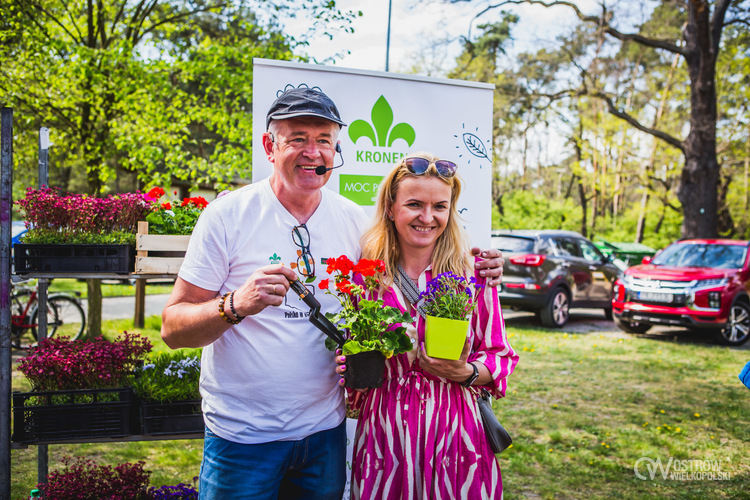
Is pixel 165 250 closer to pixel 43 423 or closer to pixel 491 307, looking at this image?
pixel 43 423

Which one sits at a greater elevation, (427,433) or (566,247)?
(566,247)

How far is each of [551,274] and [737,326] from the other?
9.67 feet

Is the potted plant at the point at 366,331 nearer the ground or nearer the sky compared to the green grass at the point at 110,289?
nearer the sky

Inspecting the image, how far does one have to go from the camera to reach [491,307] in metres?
2.10

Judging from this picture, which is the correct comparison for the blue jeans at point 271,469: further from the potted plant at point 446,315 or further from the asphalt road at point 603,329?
the asphalt road at point 603,329

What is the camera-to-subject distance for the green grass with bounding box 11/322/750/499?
4148mm

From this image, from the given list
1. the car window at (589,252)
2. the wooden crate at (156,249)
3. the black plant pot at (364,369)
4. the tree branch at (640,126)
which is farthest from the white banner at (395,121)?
the tree branch at (640,126)

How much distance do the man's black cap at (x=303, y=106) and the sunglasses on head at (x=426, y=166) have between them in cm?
32

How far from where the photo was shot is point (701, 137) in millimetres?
12516

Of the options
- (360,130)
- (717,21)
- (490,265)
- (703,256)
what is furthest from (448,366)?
(717,21)

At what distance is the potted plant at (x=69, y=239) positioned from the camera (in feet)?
9.23

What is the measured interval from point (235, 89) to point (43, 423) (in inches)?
236

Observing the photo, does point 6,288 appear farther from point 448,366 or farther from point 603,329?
point 603,329

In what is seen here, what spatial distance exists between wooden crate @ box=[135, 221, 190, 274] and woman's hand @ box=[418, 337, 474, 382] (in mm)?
1489
